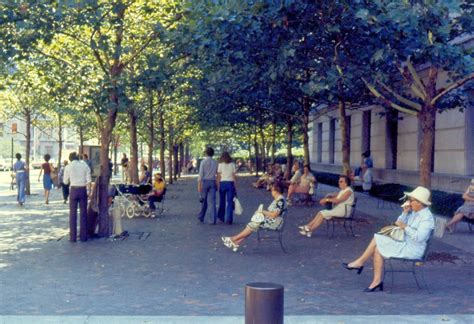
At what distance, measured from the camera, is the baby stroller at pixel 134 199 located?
17.2 meters

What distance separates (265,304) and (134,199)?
13.4 m

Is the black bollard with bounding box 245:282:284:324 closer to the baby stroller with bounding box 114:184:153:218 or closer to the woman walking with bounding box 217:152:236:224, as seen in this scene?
the woman walking with bounding box 217:152:236:224

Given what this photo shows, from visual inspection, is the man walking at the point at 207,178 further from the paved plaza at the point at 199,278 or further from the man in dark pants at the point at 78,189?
the man in dark pants at the point at 78,189

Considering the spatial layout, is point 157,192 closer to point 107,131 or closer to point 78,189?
point 107,131

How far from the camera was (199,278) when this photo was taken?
358 inches

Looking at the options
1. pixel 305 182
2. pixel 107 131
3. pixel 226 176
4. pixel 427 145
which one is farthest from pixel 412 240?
pixel 305 182

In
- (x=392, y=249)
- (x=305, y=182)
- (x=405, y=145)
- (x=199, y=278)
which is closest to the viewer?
(x=392, y=249)

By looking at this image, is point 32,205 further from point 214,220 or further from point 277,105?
point 277,105

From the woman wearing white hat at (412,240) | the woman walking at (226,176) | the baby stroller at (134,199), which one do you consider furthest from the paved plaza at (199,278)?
the baby stroller at (134,199)

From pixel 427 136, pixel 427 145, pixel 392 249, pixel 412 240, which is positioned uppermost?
pixel 427 136

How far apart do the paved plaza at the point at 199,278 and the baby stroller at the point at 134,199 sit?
2.21 m

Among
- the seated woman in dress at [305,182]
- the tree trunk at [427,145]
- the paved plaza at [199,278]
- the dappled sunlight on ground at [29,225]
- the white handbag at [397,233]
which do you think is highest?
the tree trunk at [427,145]

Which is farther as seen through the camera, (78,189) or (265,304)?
(78,189)

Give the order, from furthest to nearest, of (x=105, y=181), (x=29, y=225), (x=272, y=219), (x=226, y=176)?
(x=226, y=176) < (x=29, y=225) < (x=105, y=181) < (x=272, y=219)
